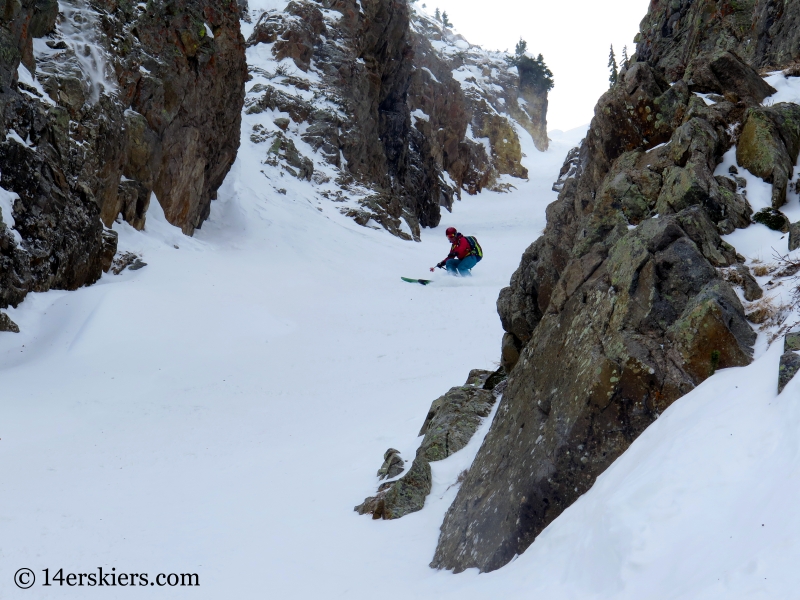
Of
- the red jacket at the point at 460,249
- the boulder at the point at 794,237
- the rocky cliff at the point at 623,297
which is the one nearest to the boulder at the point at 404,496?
the rocky cliff at the point at 623,297

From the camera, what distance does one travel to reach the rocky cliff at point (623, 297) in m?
5.19

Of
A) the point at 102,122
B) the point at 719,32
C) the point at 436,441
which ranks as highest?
the point at 719,32

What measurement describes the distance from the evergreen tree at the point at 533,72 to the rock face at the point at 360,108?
3770cm

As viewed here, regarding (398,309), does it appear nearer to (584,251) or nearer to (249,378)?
(249,378)

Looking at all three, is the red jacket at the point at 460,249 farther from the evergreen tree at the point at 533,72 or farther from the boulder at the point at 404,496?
the evergreen tree at the point at 533,72

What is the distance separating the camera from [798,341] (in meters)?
4.22

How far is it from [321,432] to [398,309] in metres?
7.84

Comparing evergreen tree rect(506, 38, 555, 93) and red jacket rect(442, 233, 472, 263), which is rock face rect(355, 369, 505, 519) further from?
evergreen tree rect(506, 38, 555, 93)

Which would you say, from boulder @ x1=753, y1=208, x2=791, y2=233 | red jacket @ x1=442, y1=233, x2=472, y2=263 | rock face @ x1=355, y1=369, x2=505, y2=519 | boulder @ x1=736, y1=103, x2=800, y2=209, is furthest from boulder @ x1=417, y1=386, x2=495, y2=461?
red jacket @ x1=442, y1=233, x2=472, y2=263

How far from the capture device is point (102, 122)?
17.1 metres

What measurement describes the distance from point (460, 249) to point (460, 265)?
0.65 metres

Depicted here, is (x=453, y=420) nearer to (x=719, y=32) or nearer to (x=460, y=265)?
(x=719, y=32)

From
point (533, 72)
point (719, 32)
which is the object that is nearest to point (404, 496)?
point (719, 32)

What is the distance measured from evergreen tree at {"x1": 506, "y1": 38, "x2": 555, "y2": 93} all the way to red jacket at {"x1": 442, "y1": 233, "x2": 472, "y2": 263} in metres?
74.4
